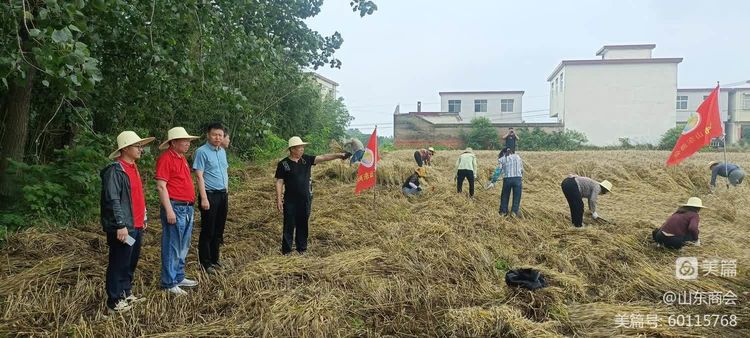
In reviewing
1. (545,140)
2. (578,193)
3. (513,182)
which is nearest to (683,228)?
(578,193)

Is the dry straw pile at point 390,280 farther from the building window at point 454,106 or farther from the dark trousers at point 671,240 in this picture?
the building window at point 454,106

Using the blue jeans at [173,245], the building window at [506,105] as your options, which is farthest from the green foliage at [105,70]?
the building window at [506,105]

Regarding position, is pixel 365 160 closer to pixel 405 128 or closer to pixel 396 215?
pixel 396 215

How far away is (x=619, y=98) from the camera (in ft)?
96.0

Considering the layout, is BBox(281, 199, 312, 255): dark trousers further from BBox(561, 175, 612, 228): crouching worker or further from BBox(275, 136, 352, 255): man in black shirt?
BBox(561, 175, 612, 228): crouching worker

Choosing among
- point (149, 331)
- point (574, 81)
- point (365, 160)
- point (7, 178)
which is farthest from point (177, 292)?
point (574, 81)

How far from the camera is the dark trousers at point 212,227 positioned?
402 cm

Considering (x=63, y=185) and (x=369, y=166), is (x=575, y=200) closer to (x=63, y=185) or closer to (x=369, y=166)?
(x=369, y=166)

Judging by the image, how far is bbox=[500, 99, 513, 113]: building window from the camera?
37844 millimetres

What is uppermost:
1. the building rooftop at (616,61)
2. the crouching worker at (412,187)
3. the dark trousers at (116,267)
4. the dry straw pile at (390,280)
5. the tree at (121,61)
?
the building rooftop at (616,61)

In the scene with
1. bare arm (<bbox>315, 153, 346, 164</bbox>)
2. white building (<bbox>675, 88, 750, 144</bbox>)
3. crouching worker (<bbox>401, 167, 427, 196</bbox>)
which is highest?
white building (<bbox>675, 88, 750, 144</bbox>)

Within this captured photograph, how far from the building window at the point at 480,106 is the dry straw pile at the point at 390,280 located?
102 ft

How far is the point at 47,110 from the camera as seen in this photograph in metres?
6.35

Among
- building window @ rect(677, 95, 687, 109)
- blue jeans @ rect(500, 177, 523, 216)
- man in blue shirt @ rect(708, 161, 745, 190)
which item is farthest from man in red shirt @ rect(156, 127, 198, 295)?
building window @ rect(677, 95, 687, 109)
